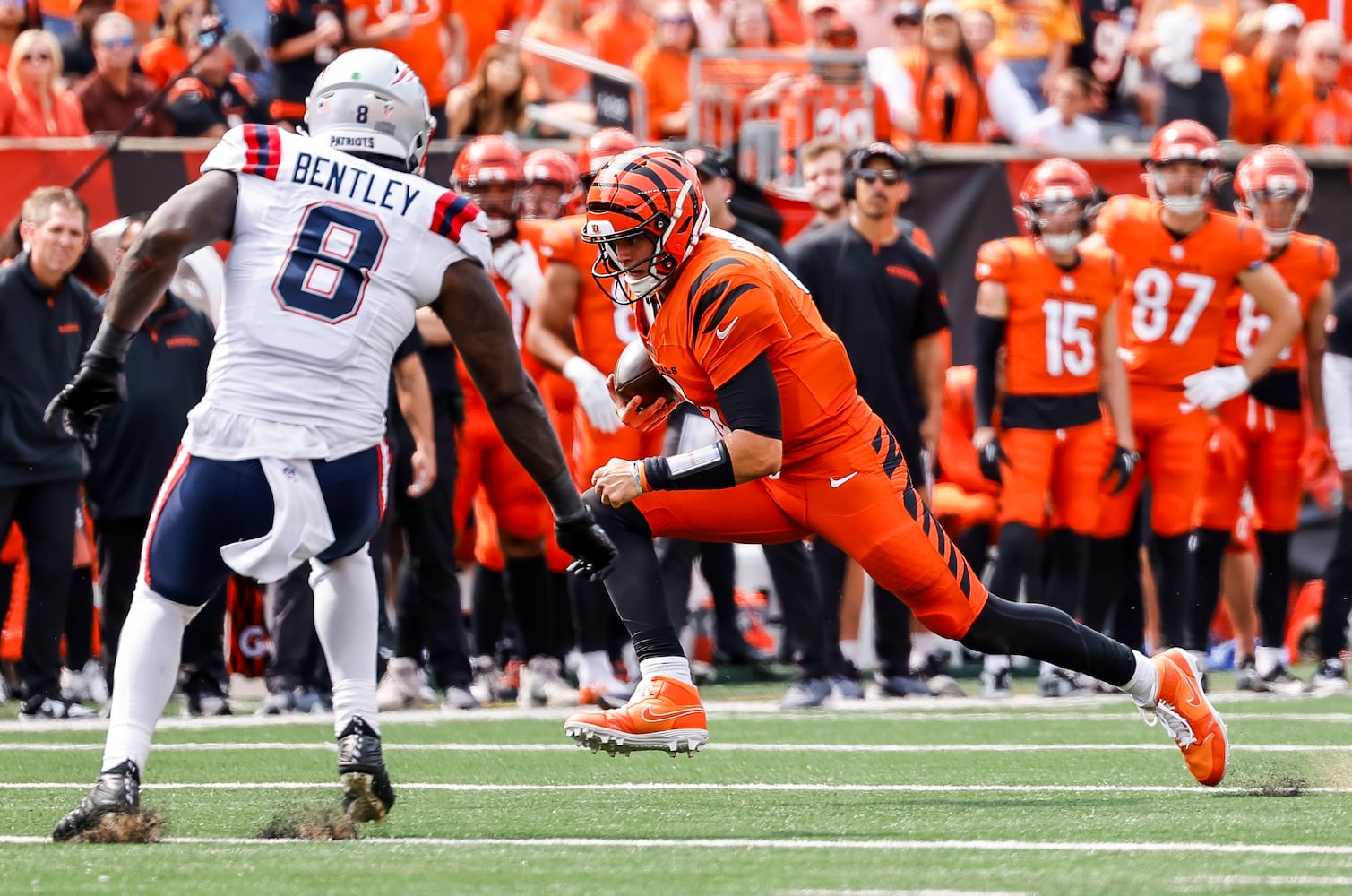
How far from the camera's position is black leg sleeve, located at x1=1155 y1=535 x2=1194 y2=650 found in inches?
358

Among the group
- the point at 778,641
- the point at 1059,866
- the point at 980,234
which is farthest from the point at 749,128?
the point at 1059,866

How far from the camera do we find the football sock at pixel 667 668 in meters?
5.31

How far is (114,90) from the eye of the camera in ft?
35.5

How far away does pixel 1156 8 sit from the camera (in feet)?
45.9

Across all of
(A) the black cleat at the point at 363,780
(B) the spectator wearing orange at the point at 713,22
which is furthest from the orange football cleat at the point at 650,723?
(B) the spectator wearing orange at the point at 713,22

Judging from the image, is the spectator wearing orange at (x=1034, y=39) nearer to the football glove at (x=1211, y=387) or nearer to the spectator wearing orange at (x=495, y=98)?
the spectator wearing orange at (x=495, y=98)

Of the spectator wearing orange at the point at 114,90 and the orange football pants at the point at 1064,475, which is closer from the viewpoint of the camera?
the orange football pants at the point at 1064,475

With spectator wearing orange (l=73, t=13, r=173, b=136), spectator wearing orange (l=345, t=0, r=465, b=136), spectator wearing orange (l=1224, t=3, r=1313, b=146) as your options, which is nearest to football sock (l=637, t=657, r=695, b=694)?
spectator wearing orange (l=73, t=13, r=173, b=136)

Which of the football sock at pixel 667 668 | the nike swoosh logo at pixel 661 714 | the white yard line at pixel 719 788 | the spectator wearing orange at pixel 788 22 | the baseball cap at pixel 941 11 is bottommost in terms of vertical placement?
the white yard line at pixel 719 788

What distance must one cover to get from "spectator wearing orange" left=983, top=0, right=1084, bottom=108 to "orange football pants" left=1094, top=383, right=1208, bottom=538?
176 inches

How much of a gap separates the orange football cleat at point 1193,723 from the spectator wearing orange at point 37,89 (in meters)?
6.92

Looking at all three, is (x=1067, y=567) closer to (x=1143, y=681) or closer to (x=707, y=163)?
(x=707, y=163)

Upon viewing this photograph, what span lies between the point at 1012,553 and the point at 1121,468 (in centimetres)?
59

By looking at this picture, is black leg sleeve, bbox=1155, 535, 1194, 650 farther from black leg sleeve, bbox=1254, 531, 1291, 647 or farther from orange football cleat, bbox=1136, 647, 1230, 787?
orange football cleat, bbox=1136, 647, 1230, 787
